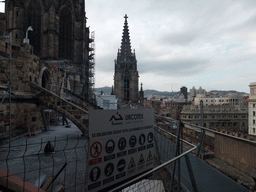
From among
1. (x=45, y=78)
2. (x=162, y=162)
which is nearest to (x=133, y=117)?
(x=162, y=162)

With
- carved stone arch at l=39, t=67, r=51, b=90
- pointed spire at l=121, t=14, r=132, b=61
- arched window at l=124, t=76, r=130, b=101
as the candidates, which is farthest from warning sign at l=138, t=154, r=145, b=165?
pointed spire at l=121, t=14, r=132, b=61

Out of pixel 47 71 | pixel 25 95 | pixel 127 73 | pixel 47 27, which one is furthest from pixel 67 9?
pixel 127 73

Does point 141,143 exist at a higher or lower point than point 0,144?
higher

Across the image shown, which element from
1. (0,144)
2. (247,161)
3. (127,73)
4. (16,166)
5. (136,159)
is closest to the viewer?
(136,159)

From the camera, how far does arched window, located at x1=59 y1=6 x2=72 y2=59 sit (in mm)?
23734

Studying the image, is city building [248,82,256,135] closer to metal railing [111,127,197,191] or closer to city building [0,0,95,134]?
city building [0,0,95,134]

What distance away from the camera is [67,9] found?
78.9 feet

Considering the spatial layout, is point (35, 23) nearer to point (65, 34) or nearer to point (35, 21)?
point (35, 21)

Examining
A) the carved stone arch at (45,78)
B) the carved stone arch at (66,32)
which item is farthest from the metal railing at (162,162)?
the carved stone arch at (66,32)

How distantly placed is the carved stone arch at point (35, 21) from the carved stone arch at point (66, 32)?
8.81 ft

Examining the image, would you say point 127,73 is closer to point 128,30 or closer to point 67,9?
point 128,30

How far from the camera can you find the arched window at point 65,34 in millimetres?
23734

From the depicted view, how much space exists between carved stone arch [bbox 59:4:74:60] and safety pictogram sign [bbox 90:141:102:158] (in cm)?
2387

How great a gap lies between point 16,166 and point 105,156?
3.87 meters
